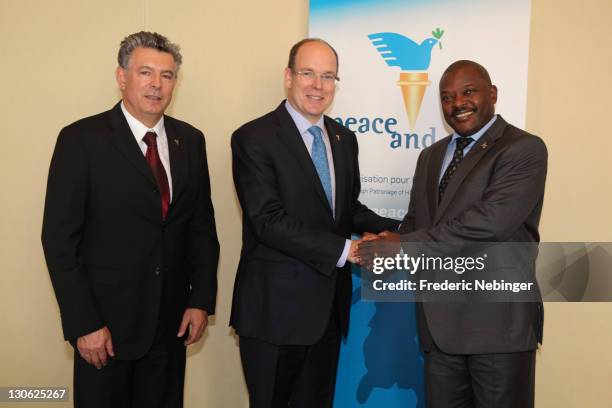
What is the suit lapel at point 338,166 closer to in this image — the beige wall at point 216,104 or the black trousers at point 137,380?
the beige wall at point 216,104

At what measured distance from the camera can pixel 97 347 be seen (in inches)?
85.7

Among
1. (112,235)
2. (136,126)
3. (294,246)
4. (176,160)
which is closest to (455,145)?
(294,246)

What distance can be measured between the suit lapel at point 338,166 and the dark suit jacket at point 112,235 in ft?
2.32

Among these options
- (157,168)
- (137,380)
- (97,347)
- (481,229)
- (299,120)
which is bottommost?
(137,380)

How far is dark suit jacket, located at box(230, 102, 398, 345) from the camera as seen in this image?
94.6 inches

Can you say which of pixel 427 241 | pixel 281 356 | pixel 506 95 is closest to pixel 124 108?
pixel 281 356

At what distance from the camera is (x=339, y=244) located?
2.43 metres

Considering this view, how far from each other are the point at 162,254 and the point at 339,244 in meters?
0.79

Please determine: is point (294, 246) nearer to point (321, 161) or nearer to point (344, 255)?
point (344, 255)

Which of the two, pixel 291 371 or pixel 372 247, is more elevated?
pixel 372 247

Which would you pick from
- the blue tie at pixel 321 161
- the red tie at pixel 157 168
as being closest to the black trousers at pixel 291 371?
the blue tie at pixel 321 161

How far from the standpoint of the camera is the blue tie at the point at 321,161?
99.5 inches

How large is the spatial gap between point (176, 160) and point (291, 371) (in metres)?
1.12

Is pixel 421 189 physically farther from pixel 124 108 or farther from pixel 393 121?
pixel 124 108
